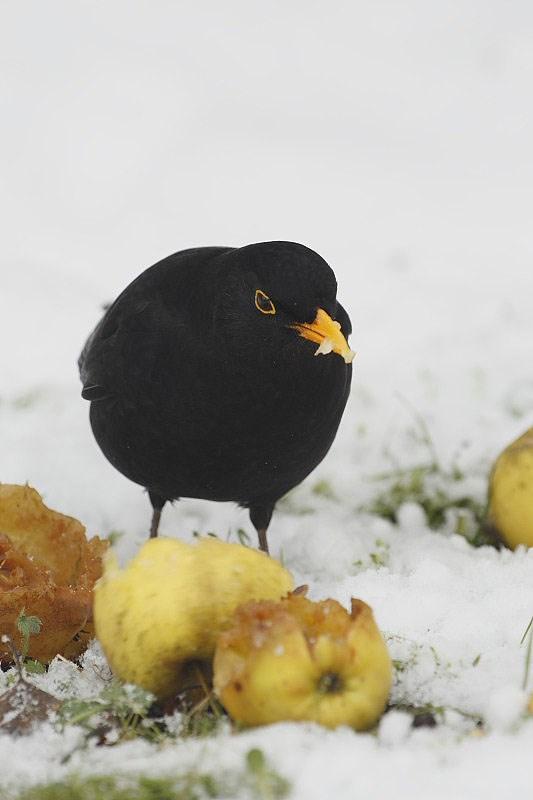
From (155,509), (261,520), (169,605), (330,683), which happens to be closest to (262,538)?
(261,520)

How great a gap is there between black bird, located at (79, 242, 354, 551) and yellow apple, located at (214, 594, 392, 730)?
0.99 metres

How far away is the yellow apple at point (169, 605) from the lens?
2.55 meters

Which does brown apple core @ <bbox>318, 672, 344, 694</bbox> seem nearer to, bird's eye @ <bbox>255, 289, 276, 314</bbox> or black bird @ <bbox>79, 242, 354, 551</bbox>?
black bird @ <bbox>79, 242, 354, 551</bbox>

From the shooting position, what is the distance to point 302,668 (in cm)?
230

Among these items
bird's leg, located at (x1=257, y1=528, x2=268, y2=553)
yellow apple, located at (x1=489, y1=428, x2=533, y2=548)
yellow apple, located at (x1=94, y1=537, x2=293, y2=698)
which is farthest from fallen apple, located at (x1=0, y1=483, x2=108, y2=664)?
yellow apple, located at (x1=489, y1=428, x2=533, y2=548)

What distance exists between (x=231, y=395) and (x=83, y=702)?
1.17 meters

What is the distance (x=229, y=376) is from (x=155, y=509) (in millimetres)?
1057

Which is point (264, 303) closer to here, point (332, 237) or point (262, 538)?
point (262, 538)

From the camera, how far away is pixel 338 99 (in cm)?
840

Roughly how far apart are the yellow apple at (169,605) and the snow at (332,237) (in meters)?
0.21

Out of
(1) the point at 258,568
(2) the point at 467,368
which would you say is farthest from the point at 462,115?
(1) the point at 258,568

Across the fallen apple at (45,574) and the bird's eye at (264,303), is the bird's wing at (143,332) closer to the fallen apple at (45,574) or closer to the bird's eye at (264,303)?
the bird's eye at (264,303)

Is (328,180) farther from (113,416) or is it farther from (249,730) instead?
(249,730)

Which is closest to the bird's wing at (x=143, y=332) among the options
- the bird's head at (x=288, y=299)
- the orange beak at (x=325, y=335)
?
the bird's head at (x=288, y=299)
